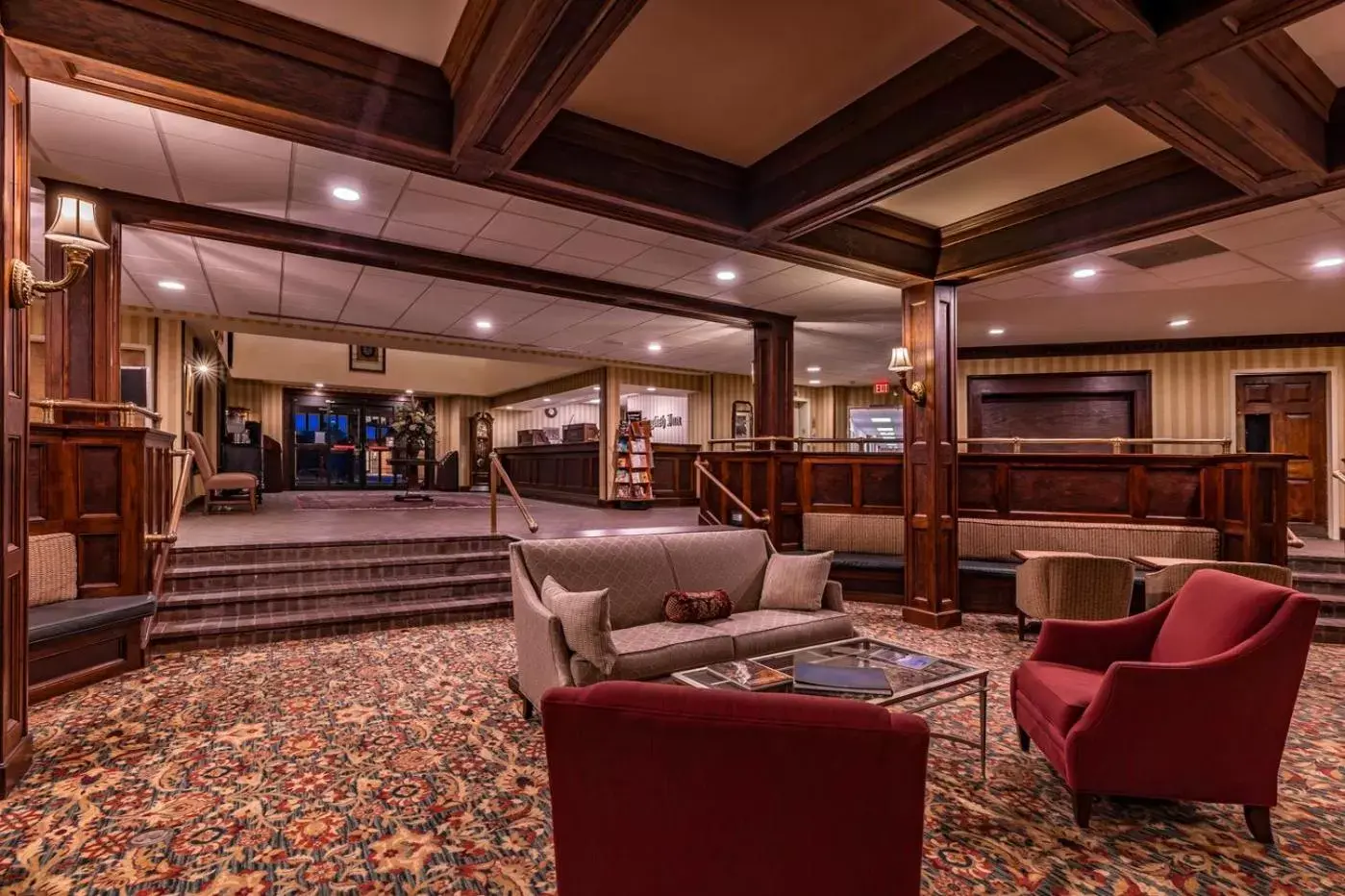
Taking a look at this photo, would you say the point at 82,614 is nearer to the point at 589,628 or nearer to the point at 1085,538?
the point at 589,628

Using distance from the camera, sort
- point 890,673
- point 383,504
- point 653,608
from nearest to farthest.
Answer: point 890,673 < point 653,608 < point 383,504

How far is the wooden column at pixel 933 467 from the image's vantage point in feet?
18.5

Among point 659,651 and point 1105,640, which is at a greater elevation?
→ point 1105,640

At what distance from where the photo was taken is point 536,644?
3.25m

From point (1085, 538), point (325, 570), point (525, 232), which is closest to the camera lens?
point (525, 232)

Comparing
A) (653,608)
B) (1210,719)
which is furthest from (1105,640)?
(653,608)

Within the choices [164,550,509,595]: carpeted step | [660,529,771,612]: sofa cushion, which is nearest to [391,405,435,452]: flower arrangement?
[164,550,509,595]: carpeted step

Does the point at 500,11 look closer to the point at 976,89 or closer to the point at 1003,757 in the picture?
the point at 976,89

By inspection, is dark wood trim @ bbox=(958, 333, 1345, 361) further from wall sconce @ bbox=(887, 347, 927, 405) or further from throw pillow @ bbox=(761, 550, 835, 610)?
throw pillow @ bbox=(761, 550, 835, 610)

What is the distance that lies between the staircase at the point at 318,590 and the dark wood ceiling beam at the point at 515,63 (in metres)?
3.56

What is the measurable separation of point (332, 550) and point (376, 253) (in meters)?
2.64

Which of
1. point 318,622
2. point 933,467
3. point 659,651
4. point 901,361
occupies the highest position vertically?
point 901,361

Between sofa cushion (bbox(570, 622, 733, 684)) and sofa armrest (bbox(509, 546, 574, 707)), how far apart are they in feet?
0.28

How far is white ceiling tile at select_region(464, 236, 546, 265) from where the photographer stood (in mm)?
5441
